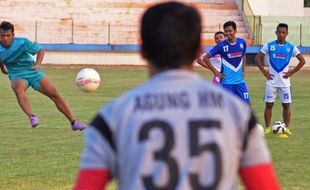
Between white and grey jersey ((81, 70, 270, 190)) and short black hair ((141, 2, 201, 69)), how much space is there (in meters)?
0.06

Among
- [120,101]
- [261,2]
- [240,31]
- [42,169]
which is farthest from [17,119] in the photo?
[261,2]

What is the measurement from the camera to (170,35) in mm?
3602

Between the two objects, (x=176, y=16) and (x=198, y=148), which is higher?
(x=176, y=16)

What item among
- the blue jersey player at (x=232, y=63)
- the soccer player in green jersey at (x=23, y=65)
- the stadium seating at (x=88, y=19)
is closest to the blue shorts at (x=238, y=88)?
the blue jersey player at (x=232, y=63)

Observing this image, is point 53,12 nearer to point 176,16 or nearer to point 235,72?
point 235,72

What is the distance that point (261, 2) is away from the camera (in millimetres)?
58781

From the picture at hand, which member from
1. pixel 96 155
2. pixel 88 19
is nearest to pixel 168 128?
pixel 96 155

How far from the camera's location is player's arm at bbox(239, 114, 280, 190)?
12.2 ft

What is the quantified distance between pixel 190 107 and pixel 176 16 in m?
0.35

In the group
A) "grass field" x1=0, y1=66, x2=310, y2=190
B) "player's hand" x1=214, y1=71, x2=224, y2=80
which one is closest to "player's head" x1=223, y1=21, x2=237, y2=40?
"player's hand" x1=214, y1=71, x2=224, y2=80

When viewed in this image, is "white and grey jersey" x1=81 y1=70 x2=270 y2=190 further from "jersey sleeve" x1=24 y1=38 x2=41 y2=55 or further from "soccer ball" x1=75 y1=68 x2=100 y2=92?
"soccer ball" x1=75 y1=68 x2=100 y2=92

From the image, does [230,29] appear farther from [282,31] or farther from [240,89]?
[240,89]

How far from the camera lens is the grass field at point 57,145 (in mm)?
11641

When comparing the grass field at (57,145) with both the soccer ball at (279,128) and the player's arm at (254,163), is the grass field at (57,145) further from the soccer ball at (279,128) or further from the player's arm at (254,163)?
the player's arm at (254,163)
